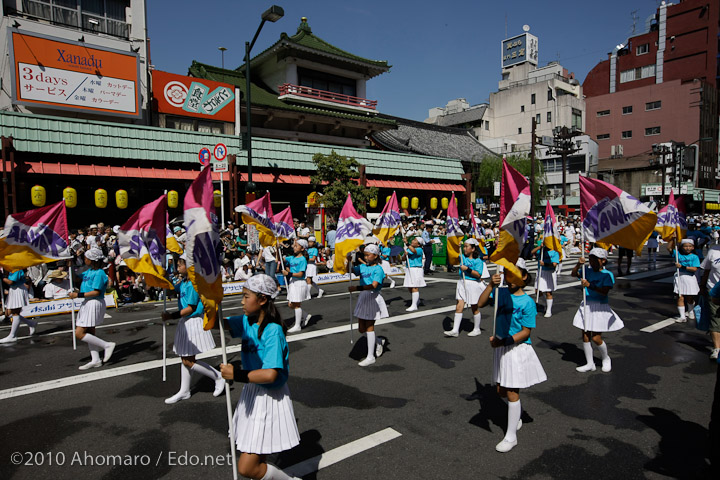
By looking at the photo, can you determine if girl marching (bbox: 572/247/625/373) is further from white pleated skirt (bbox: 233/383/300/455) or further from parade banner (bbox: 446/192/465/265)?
white pleated skirt (bbox: 233/383/300/455)

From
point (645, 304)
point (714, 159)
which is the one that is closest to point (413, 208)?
point (645, 304)

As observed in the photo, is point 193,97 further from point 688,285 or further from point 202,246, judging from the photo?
point 688,285

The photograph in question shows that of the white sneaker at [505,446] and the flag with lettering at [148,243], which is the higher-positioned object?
the flag with lettering at [148,243]

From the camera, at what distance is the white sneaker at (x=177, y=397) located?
5.67 metres

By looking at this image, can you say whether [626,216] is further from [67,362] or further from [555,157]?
[555,157]

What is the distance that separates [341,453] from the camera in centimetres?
445

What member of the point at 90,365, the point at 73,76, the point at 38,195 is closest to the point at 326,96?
the point at 73,76

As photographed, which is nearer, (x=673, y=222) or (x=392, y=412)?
(x=392, y=412)

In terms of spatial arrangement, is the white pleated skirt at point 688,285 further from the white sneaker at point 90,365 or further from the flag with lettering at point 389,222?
the white sneaker at point 90,365

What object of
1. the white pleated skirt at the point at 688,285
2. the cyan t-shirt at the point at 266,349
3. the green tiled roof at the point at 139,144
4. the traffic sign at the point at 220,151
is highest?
the green tiled roof at the point at 139,144

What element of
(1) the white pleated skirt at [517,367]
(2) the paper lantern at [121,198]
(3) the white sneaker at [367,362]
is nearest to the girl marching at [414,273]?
(3) the white sneaker at [367,362]

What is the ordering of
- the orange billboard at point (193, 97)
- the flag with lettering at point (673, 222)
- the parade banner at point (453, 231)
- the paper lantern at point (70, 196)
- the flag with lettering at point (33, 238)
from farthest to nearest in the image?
the orange billboard at point (193, 97)
the paper lantern at point (70, 196)
the parade banner at point (453, 231)
the flag with lettering at point (673, 222)
the flag with lettering at point (33, 238)

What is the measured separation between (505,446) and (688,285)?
310 inches

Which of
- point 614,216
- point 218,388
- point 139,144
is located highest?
point 139,144
